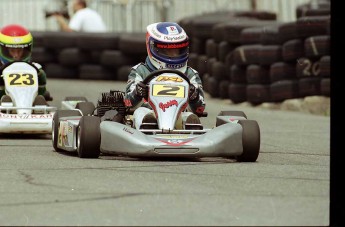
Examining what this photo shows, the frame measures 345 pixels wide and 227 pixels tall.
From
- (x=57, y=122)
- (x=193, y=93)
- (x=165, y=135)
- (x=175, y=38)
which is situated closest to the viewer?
(x=165, y=135)

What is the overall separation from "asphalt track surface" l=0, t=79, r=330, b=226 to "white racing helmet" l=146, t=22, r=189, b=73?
3.36ft

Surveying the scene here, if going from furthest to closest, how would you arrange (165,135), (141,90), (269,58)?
(269,58), (141,90), (165,135)

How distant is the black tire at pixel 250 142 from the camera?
9.53m

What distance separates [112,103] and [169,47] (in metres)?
0.79

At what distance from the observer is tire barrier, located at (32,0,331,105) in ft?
51.3

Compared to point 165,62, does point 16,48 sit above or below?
below

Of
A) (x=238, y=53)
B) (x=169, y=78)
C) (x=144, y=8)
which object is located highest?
(x=169, y=78)

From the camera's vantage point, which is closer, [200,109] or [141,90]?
[141,90]

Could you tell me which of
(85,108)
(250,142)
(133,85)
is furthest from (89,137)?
(85,108)

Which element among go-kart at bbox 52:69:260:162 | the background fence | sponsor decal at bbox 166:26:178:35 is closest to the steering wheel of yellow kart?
go-kart at bbox 52:69:260:162

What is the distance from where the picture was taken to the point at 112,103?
35.5 ft

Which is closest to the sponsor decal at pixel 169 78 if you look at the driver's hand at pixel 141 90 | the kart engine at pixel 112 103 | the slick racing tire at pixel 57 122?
the driver's hand at pixel 141 90

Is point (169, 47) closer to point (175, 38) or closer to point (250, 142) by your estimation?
point (175, 38)
